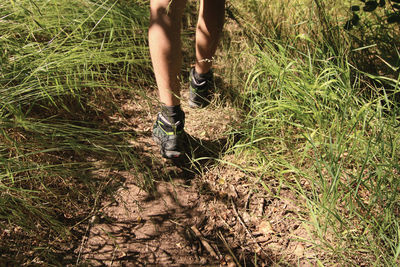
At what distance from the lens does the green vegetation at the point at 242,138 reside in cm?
135

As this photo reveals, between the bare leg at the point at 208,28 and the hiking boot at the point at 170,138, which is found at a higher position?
the bare leg at the point at 208,28

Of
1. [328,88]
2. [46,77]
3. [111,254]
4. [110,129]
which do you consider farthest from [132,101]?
[328,88]

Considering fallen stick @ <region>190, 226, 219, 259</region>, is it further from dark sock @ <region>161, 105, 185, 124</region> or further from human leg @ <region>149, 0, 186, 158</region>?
dark sock @ <region>161, 105, 185, 124</region>

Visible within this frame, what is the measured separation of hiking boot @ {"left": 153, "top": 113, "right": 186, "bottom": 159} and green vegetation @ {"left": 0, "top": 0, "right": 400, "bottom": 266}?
177mm

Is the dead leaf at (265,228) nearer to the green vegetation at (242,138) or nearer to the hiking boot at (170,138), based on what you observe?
the green vegetation at (242,138)

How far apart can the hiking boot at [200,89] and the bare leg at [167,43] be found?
41 centimetres

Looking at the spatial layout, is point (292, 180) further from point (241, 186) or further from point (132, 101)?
point (132, 101)

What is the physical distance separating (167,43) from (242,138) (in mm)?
683

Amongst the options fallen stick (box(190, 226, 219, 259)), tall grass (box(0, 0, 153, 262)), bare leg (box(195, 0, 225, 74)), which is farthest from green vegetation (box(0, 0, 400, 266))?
fallen stick (box(190, 226, 219, 259))

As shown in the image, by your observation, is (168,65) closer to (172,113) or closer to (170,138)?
(172,113)

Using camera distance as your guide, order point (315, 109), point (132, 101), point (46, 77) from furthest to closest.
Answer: point (132, 101) → point (46, 77) → point (315, 109)

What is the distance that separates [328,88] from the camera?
1.73 m

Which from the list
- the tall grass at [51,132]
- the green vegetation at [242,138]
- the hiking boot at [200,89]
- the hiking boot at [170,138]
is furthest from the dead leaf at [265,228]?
the hiking boot at [200,89]

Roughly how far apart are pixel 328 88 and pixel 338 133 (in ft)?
1.26
